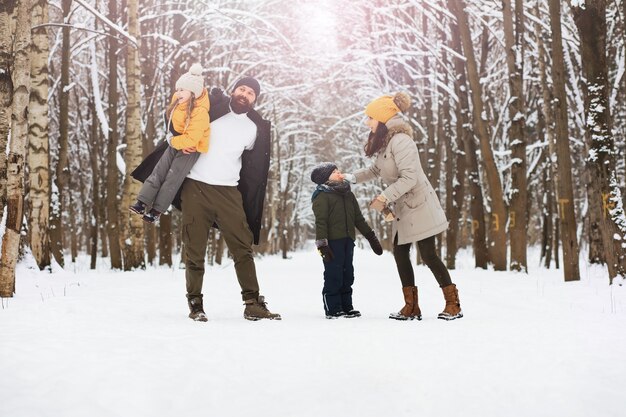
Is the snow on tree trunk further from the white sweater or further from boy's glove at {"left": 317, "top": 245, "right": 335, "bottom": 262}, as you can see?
the white sweater

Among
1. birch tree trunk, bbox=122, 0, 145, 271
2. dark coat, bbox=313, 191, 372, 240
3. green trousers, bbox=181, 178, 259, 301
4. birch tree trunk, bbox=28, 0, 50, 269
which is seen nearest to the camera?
green trousers, bbox=181, 178, 259, 301

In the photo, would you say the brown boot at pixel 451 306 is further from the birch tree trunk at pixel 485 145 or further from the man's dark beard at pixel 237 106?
the birch tree trunk at pixel 485 145

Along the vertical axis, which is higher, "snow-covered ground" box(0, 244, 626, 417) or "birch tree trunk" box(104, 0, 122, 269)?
"birch tree trunk" box(104, 0, 122, 269)

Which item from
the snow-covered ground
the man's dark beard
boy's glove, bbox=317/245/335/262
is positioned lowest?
the snow-covered ground

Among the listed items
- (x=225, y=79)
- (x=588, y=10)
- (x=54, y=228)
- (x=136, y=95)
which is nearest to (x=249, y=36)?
(x=225, y=79)

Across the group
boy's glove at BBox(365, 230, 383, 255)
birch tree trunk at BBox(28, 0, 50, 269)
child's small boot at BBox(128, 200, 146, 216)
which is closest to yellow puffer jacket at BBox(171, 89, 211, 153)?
child's small boot at BBox(128, 200, 146, 216)

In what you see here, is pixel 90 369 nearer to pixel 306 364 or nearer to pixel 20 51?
pixel 306 364

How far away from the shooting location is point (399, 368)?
3023mm

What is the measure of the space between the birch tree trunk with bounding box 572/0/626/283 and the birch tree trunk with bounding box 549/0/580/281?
0.55 metres

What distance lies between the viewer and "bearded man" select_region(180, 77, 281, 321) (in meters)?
4.59

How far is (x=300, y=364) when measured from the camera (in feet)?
10.1

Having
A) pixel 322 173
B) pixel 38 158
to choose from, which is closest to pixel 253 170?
pixel 322 173

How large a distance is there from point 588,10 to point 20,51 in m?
6.94

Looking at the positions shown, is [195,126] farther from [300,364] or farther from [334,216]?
[300,364]
